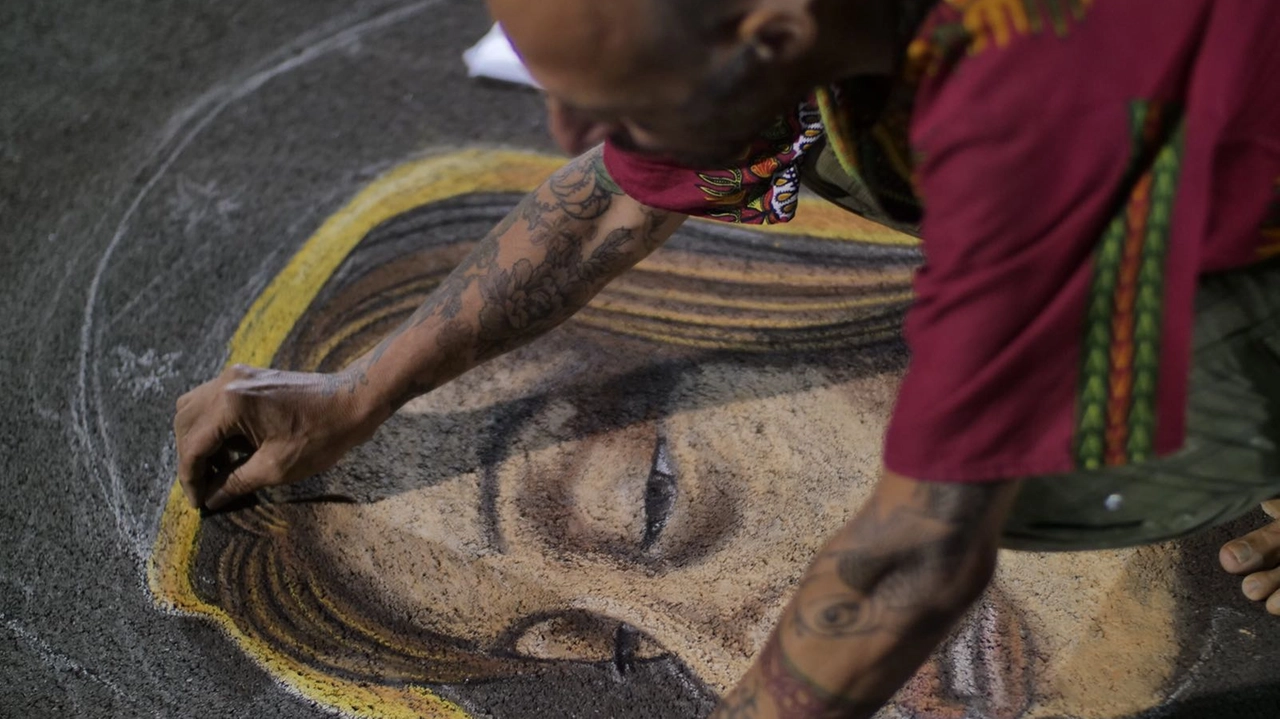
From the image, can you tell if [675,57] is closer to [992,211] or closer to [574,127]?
[574,127]

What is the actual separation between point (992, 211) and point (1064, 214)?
0.07 meters

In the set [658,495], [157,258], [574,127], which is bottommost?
[658,495]

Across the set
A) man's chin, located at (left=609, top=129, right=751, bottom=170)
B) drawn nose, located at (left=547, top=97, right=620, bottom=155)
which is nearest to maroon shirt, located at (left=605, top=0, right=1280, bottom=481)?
man's chin, located at (left=609, top=129, right=751, bottom=170)

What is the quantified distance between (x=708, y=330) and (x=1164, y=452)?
1.18 metres

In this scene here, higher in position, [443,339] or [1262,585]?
[443,339]

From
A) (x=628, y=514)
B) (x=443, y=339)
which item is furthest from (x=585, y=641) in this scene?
(x=443, y=339)

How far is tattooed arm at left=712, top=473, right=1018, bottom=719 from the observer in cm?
114

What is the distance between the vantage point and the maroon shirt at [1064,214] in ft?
3.31

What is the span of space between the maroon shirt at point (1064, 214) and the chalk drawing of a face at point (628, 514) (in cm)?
75

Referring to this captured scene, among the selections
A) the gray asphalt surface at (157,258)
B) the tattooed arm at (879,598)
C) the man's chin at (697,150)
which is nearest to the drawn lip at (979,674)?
the gray asphalt surface at (157,258)

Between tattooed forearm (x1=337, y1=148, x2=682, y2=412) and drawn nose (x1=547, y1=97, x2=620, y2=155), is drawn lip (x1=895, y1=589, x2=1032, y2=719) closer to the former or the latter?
tattooed forearm (x1=337, y1=148, x2=682, y2=412)

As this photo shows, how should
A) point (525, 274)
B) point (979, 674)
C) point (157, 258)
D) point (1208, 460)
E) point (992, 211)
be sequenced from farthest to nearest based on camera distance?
1. point (157, 258)
2. point (525, 274)
3. point (979, 674)
4. point (1208, 460)
5. point (992, 211)

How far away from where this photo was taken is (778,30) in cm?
107

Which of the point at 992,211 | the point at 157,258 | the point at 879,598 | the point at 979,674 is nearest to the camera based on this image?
the point at 992,211
